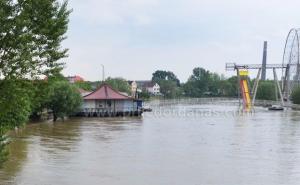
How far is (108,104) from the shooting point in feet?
234

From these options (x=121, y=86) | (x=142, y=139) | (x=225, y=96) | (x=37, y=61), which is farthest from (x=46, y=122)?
(x=225, y=96)

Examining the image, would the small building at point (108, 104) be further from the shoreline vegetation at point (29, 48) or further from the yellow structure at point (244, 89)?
the shoreline vegetation at point (29, 48)

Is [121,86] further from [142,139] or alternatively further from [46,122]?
[142,139]

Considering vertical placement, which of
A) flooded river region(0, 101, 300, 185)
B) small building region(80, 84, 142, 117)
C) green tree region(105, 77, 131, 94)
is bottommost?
flooded river region(0, 101, 300, 185)

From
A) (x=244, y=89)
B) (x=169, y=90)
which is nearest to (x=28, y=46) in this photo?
(x=244, y=89)

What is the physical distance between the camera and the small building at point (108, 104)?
229 ft

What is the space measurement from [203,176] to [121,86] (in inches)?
3803

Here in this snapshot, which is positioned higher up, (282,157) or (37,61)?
(37,61)

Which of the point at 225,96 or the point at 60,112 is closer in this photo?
the point at 60,112

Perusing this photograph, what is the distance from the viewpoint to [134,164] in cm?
2319

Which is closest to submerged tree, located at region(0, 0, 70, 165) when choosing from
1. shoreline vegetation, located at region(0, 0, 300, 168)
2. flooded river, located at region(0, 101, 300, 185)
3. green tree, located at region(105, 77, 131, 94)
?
Result: shoreline vegetation, located at region(0, 0, 300, 168)

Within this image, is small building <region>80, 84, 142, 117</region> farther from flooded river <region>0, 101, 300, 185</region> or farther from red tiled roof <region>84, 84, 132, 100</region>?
flooded river <region>0, 101, 300, 185</region>

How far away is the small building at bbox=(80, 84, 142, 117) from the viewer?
6975 cm

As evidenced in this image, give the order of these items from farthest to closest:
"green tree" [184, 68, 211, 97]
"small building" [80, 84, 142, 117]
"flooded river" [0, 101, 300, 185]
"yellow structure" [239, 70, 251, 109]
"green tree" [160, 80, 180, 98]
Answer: "green tree" [184, 68, 211, 97] → "green tree" [160, 80, 180, 98] → "yellow structure" [239, 70, 251, 109] → "small building" [80, 84, 142, 117] → "flooded river" [0, 101, 300, 185]
